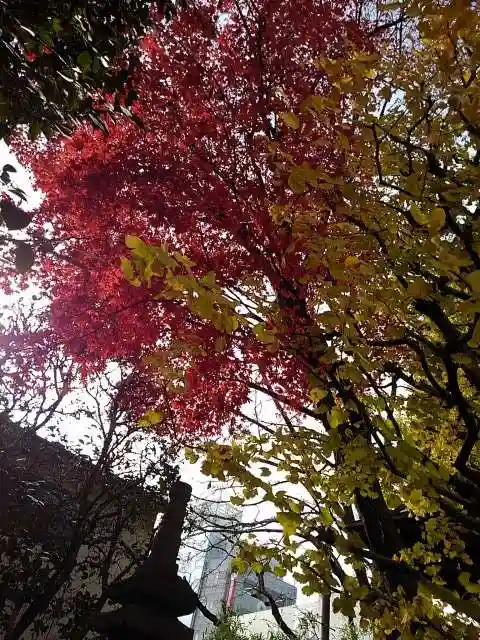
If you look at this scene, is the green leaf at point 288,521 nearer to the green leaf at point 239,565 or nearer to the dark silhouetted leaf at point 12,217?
the green leaf at point 239,565

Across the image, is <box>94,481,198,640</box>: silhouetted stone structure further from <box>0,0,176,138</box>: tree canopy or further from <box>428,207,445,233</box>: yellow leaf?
<box>0,0,176,138</box>: tree canopy

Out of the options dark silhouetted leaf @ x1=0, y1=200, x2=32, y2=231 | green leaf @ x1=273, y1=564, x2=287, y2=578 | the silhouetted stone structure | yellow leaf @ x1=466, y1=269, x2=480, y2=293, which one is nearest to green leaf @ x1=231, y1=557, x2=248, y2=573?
green leaf @ x1=273, y1=564, x2=287, y2=578

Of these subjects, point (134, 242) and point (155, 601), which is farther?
point (155, 601)

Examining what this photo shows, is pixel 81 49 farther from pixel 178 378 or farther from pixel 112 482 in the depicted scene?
pixel 112 482

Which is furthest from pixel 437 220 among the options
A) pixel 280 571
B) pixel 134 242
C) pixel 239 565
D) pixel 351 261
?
pixel 239 565

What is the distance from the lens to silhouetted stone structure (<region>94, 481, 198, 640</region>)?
259 cm

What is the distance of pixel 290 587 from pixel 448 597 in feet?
199

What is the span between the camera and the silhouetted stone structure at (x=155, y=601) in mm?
2592

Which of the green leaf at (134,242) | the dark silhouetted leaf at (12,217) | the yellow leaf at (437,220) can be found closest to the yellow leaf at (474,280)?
the yellow leaf at (437,220)

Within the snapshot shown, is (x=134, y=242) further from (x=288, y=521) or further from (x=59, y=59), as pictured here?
(x=59, y=59)

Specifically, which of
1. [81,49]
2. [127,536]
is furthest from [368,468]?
[127,536]

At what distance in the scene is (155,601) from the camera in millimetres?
2752

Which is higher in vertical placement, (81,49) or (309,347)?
(81,49)

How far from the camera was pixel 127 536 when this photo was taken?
20047 mm
